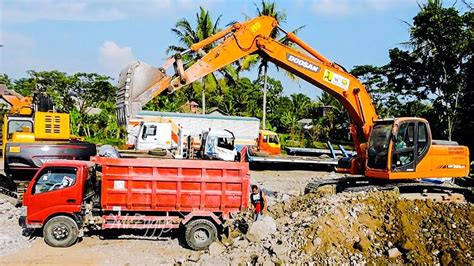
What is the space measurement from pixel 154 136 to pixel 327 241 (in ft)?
54.5

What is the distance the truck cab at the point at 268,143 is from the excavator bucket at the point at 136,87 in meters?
19.1

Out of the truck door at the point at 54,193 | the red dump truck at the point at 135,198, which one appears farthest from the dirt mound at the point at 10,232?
the truck door at the point at 54,193

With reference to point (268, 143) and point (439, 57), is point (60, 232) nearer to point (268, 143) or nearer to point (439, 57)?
point (268, 143)

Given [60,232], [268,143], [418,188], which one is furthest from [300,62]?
[268,143]

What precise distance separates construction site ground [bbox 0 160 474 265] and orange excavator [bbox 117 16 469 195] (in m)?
1.18

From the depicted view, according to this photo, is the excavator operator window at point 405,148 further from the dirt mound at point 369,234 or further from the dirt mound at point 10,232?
the dirt mound at point 10,232

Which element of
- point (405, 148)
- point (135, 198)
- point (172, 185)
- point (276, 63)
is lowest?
point (135, 198)

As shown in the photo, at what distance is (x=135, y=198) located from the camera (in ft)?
34.1

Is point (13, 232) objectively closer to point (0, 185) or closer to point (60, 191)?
point (60, 191)

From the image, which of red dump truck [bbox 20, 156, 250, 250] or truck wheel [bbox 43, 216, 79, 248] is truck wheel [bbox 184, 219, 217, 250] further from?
truck wheel [bbox 43, 216, 79, 248]

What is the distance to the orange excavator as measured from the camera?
11.9 metres

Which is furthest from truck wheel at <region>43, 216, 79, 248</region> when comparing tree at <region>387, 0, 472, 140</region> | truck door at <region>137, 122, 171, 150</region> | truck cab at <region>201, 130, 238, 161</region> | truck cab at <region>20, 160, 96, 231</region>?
tree at <region>387, 0, 472, 140</region>

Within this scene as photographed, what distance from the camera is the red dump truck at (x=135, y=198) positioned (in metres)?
10.3

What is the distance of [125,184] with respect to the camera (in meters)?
10.4
